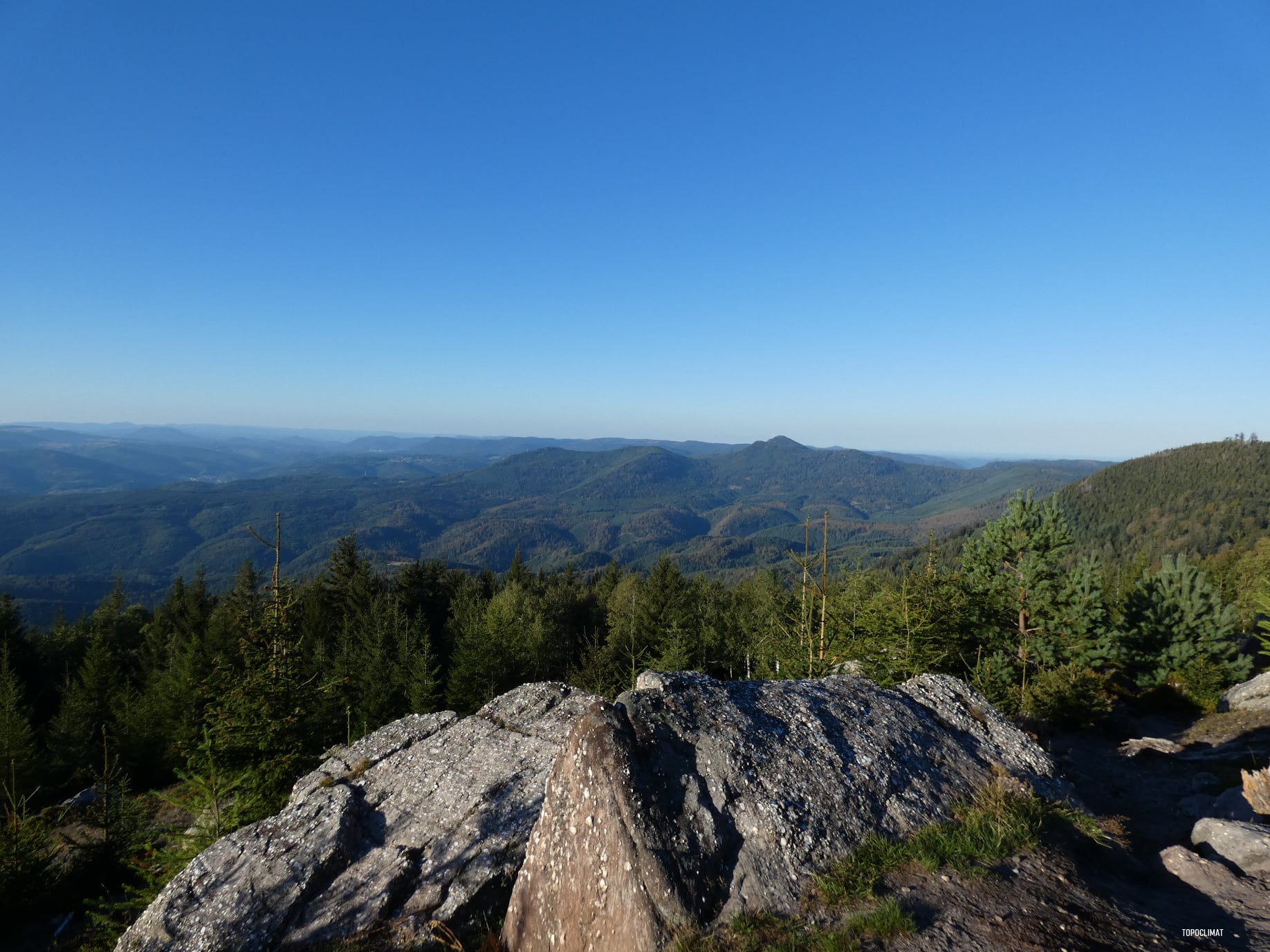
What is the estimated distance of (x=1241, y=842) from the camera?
772 centimetres

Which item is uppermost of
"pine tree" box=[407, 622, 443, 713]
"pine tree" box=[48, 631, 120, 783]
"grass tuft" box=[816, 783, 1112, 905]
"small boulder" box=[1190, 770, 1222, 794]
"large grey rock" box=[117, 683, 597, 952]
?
"grass tuft" box=[816, 783, 1112, 905]

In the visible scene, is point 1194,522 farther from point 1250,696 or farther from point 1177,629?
point 1250,696

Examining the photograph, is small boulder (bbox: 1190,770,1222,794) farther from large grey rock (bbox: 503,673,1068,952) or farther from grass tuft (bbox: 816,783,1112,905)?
grass tuft (bbox: 816,783,1112,905)

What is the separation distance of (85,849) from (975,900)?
23.1m

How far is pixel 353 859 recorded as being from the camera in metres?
9.76

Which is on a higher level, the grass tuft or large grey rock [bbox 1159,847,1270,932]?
the grass tuft

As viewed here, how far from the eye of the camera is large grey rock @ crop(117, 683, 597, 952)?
27.2 feet

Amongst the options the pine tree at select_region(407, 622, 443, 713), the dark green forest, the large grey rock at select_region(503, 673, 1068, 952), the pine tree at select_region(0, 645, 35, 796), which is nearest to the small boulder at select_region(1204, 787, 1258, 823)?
the large grey rock at select_region(503, 673, 1068, 952)

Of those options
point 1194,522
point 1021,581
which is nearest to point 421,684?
point 1021,581

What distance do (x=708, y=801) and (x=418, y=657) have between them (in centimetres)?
2500

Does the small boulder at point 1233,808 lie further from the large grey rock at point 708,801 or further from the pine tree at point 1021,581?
the pine tree at point 1021,581

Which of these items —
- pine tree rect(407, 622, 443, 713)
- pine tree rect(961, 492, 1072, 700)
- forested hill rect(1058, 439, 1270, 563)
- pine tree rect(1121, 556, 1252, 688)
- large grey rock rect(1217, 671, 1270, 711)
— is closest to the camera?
large grey rock rect(1217, 671, 1270, 711)

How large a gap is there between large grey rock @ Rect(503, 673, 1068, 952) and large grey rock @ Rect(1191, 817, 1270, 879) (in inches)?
67.6

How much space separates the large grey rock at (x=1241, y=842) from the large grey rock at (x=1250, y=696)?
2107 cm
